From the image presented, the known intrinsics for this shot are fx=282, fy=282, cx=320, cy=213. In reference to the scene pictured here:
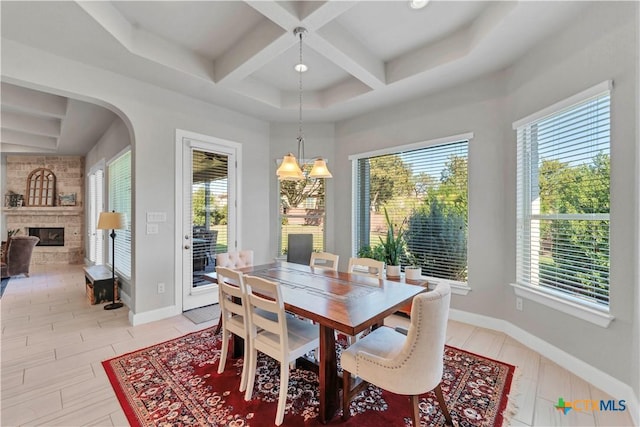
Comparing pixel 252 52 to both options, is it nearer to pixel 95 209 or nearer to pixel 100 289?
pixel 100 289

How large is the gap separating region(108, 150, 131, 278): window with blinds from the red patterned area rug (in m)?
2.19

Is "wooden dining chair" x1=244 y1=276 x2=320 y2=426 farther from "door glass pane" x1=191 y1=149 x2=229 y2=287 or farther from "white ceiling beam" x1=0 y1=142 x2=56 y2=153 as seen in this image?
"white ceiling beam" x1=0 y1=142 x2=56 y2=153

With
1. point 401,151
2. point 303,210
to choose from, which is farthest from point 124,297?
point 401,151

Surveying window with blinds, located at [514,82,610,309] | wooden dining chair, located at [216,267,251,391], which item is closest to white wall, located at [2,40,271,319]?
wooden dining chair, located at [216,267,251,391]

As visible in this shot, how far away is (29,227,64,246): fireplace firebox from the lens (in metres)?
7.58

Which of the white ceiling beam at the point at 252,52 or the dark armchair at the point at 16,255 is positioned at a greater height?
the white ceiling beam at the point at 252,52

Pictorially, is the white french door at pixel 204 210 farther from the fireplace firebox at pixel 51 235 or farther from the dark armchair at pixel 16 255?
the fireplace firebox at pixel 51 235

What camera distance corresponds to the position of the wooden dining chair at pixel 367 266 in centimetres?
269

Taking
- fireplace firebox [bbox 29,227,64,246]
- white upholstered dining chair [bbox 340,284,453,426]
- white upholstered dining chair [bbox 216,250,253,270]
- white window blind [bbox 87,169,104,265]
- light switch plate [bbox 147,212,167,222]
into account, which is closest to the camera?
white upholstered dining chair [bbox 340,284,453,426]

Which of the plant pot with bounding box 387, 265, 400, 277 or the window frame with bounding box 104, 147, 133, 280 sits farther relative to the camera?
the window frame with bounding box 104, 147, 133, 280

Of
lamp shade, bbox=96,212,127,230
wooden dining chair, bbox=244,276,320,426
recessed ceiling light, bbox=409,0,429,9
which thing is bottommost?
wooden dining chair, bbox=244,276,320,426

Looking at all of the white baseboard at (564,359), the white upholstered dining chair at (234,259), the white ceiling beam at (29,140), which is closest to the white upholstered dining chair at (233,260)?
the white upholstered dining chair at (234,259)

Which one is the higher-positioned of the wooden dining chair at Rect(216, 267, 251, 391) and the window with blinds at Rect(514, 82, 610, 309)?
the window with blinds at Rect(514, 82, 610, 309)

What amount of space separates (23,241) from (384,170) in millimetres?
6843
